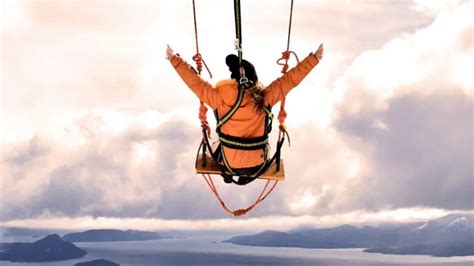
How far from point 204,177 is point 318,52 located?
129 inches

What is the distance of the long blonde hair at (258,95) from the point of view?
12312mm

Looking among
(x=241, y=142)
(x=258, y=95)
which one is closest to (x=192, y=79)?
(x=258, y=95)

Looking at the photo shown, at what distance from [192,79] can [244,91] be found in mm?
916

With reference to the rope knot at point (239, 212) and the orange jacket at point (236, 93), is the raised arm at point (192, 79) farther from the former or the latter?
the rope knot at point (239, 212)

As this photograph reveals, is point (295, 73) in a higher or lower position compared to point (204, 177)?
higher

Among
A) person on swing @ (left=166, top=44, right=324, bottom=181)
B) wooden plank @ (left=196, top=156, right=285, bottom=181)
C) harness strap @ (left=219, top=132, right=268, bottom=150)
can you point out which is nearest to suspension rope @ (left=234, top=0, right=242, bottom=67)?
person on swing @ (left=166, top=44, right=324, bottom=181)

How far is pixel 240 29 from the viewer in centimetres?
1116

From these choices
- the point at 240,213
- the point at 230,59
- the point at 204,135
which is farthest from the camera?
the point at 240,213

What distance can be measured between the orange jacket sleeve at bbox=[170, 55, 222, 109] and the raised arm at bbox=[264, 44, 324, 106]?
0.96 m

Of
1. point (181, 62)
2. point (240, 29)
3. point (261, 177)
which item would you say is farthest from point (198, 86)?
point (261, 177)

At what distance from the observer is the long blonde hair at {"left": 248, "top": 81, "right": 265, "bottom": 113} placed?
12312 mm

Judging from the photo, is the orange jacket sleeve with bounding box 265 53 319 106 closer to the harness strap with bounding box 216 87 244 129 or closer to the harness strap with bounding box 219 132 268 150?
the harness strap with bounding box 216 87 244 129

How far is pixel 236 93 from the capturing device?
40.5 ft

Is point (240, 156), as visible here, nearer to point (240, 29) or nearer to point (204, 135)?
point (204, 135)
